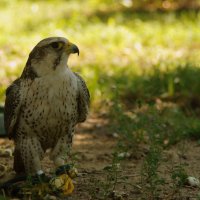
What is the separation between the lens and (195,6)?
40.5 feet

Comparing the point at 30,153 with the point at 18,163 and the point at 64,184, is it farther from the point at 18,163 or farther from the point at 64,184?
the point at 64,184

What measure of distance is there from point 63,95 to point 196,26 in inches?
246

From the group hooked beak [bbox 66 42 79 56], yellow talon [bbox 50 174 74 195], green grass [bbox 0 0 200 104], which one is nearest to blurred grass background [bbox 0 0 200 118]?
green grass [bbox 0 0 200 104]

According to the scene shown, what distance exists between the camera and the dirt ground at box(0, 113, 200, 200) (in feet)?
14.8

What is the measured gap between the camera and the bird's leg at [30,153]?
4.68 m

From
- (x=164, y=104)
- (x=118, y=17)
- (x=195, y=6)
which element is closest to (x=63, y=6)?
(x=118, y=17)

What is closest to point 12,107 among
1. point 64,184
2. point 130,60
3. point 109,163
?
point 64,184

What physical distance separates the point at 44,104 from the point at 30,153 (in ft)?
1.35

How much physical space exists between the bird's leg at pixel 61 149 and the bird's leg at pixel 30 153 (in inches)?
6.0

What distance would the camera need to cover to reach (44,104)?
4504mm

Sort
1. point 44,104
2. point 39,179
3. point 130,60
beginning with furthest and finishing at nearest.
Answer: point 130,60 → point 44,104 → point 39,179

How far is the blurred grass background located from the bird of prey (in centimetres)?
98

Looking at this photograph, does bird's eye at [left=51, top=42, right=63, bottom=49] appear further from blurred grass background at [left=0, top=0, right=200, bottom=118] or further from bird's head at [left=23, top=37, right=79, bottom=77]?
blurred grass background at [left=0, top=0, right=200, bottom=118]

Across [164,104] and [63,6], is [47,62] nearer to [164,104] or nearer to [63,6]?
[164,104]
